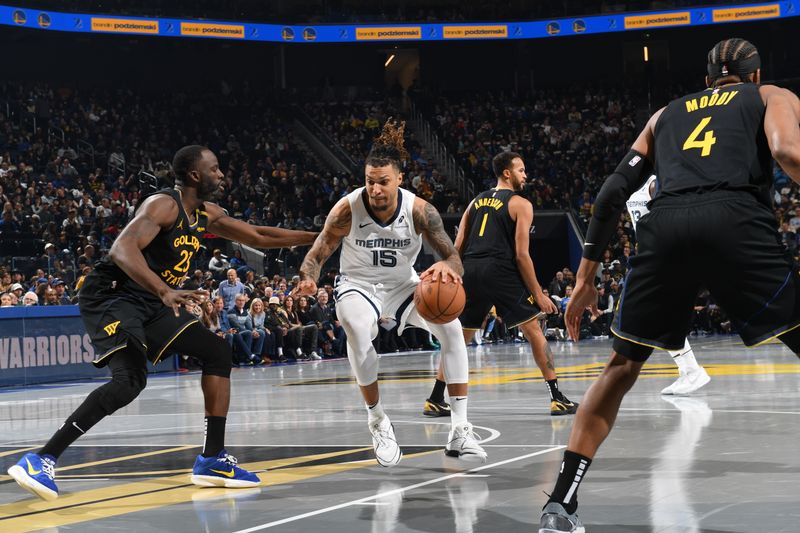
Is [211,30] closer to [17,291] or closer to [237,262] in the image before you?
[237,262]

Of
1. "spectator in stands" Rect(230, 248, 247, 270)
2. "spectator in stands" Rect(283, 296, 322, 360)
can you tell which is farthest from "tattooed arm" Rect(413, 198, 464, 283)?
"spectator in stands" Rect(230, 248, 247, 270)

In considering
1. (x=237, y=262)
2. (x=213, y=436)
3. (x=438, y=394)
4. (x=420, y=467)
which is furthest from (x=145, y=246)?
(x=237, y=262)

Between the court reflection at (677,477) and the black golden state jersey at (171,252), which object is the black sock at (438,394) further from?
the black golden state jersey at (171,252)

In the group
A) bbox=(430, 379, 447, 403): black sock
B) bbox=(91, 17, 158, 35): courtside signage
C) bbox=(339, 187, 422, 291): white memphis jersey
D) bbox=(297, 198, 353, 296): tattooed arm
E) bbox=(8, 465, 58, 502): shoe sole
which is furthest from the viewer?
bbox=(91, 17, 158, 35): courtside signage

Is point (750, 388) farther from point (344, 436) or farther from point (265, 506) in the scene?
point (265, 506)

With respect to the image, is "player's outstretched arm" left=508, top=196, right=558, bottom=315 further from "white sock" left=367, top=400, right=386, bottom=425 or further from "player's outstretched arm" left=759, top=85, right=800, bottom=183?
"player's outstretched arm" left=759, top=85, right=800, bottom=183

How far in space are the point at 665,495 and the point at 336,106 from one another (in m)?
34.8

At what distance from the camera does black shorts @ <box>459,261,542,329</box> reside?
9289mm

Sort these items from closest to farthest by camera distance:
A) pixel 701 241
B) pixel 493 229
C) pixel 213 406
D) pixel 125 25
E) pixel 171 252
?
1. pixel 701 241
2. pixel 213 406
3. pixel 171 252
4. pixel 493 229
5. pixel 125 25

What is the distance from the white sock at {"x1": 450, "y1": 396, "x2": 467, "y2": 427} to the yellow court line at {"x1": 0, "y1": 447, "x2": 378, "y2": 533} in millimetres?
657

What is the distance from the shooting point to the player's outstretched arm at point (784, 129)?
4164 millimetres

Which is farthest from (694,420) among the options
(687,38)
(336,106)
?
(687,38)

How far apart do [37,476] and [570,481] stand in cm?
299

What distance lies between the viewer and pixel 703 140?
4.46m
